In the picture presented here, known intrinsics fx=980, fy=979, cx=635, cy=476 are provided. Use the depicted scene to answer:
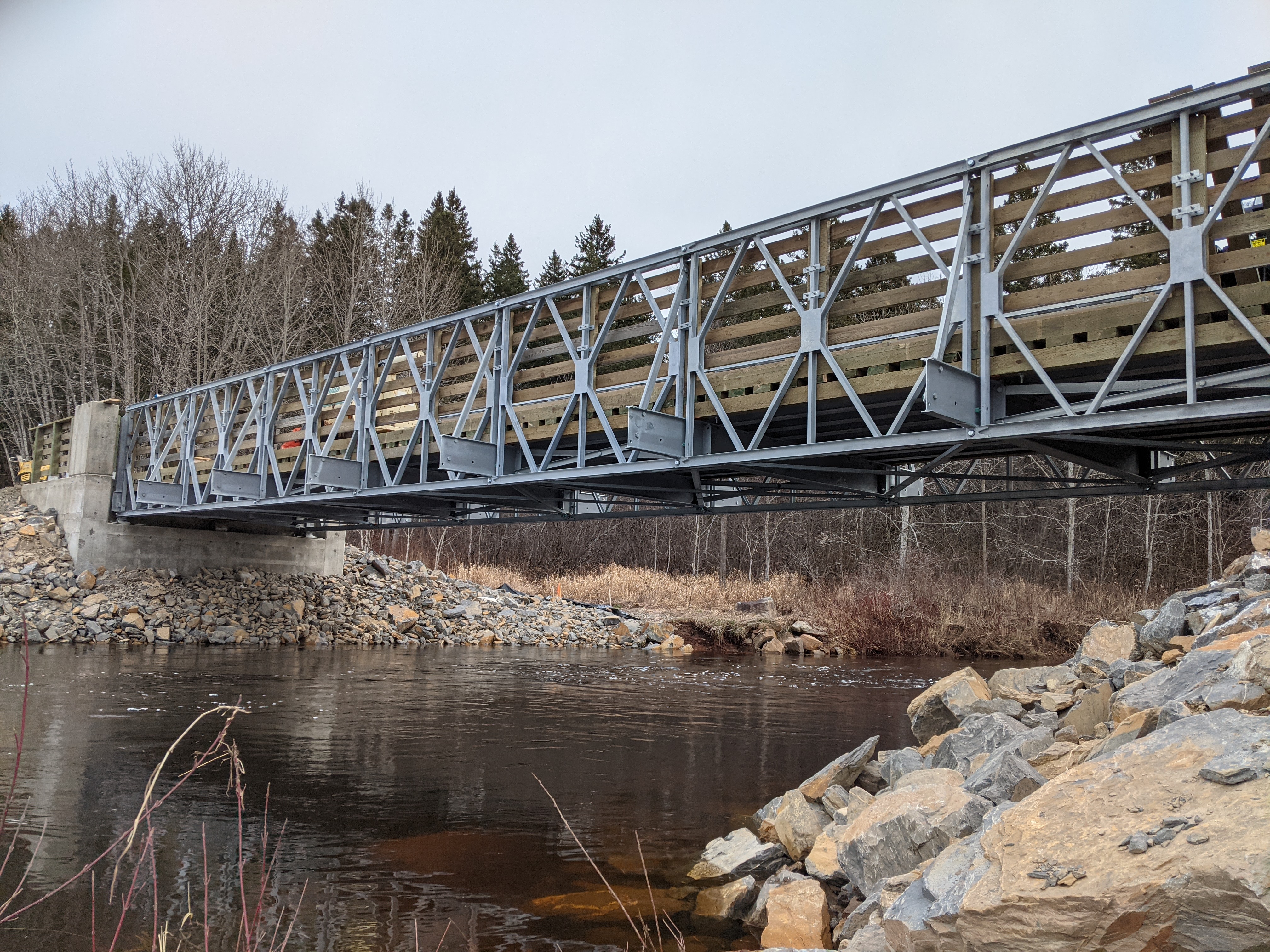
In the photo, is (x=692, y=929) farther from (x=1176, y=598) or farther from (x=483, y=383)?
(x=483, y=383)

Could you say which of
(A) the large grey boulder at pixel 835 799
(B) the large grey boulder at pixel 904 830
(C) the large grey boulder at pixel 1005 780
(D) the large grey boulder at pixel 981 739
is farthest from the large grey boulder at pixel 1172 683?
(A) the large grey boulder at pixel 835 799

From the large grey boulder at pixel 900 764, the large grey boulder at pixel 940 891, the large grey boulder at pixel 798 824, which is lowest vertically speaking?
the large grey boulder at pixel 798 824

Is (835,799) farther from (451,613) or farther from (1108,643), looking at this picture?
(451,613)

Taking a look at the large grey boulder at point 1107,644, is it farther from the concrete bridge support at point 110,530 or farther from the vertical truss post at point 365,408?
the concrete bridge support at point 110,530

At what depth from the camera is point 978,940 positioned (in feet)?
13.9

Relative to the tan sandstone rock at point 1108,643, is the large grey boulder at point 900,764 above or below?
below

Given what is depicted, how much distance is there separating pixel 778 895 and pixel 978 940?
99.0 inches

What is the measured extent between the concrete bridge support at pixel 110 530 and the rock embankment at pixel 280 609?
0.42 meters

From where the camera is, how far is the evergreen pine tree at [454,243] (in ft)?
172

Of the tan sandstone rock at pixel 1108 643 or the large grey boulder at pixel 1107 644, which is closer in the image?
the large grey boulder at pixel 1107 644

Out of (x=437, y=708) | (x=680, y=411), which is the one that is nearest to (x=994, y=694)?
(x=680, y=411)

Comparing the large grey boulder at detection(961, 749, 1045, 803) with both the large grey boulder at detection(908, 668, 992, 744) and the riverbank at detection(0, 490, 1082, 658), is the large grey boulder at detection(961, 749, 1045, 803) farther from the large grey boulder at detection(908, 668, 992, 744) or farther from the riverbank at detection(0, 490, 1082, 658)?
the riverbank at detection(0, 490, 1082, 658)

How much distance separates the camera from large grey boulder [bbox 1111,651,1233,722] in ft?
22.3

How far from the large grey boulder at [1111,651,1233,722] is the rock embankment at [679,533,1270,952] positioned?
2 cm
